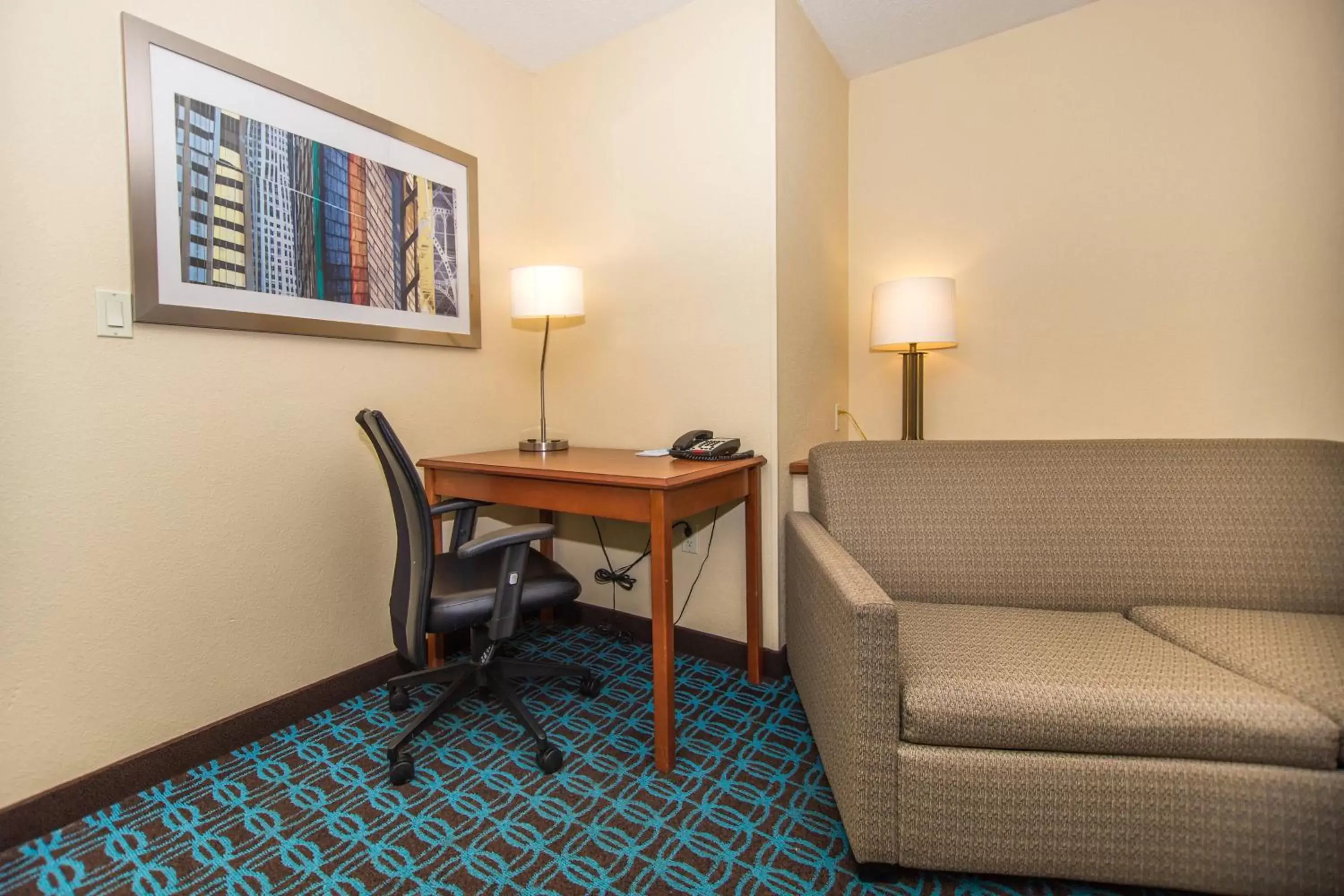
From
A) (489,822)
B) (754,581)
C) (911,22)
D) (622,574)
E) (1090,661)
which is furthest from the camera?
(622,574)

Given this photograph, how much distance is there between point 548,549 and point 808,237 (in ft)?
5.53

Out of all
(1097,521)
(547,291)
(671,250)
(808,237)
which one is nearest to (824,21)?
(808,237)

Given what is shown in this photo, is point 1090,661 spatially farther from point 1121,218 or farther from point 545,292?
point 545,292

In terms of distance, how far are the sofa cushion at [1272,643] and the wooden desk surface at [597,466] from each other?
1138 mm

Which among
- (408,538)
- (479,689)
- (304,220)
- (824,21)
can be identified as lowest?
(479,689)

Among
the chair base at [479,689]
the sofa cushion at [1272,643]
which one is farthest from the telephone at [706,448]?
the sofa cushion at [1272,643]

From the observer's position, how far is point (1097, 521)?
1637 mm

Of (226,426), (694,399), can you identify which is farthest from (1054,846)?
(226,426)

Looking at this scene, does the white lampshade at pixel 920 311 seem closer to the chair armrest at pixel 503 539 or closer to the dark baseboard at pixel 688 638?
the dark baseboard at pixel 688 638

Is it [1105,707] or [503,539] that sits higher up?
[503,539]

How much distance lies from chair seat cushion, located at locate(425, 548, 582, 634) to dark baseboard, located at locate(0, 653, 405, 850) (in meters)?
0.53

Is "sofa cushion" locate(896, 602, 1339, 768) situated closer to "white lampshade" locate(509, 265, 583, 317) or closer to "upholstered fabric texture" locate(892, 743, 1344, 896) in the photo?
"upholstered fabric texture" locate(892, 743, 1344, 896)

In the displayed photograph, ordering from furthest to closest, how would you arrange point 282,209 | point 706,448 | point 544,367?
point 544,367 < point 706,448 < point 282,209

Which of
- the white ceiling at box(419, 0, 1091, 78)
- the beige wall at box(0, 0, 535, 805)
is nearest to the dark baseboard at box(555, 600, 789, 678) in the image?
the beige wall at box(0, 0, 535, 805)
